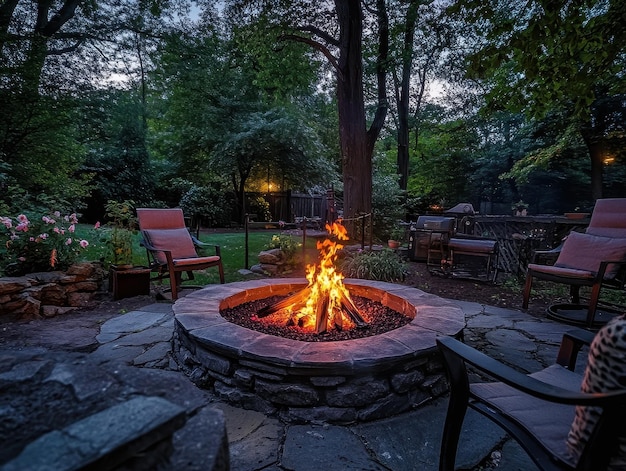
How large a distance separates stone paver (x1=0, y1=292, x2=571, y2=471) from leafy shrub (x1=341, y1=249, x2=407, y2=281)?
150cm

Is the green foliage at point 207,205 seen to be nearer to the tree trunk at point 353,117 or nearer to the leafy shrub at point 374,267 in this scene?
the tree trunk at point 353,117

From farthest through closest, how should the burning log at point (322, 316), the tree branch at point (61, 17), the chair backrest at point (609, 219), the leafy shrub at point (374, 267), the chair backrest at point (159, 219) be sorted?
the tree branch at point (61, 17) → the leafy shrub at point (374, 267) → the chair backrest at point (159, 219) → the chair backrest at point (609, 219) → the burning log at point (322, 316)

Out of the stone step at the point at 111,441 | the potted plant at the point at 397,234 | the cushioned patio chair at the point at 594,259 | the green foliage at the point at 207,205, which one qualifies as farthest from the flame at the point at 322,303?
the green foliage at the point at 207,205

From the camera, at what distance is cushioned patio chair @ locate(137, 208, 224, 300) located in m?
3.86

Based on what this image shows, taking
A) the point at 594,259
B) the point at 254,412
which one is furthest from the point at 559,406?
the point at 594,259

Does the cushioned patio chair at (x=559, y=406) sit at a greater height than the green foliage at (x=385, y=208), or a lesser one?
lesser

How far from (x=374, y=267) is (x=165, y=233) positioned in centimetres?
304

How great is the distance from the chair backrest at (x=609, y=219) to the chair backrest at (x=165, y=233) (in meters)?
4.96

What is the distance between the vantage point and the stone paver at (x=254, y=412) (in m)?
0.78

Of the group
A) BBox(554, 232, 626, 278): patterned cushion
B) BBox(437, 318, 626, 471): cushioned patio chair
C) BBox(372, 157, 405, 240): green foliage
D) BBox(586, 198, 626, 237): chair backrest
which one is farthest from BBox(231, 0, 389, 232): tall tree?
BBox(437, 318, 626, 471): cushioned patio chair

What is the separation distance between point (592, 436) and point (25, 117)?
7.02m

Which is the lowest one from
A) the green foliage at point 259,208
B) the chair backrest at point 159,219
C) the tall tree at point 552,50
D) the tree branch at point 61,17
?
the chair backrest at point 159,219

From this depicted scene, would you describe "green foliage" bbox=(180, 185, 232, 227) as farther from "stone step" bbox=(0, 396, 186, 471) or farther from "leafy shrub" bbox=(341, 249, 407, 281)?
"stone step" bbox=(0, 396, 186, 471)

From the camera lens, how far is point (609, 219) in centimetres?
369
